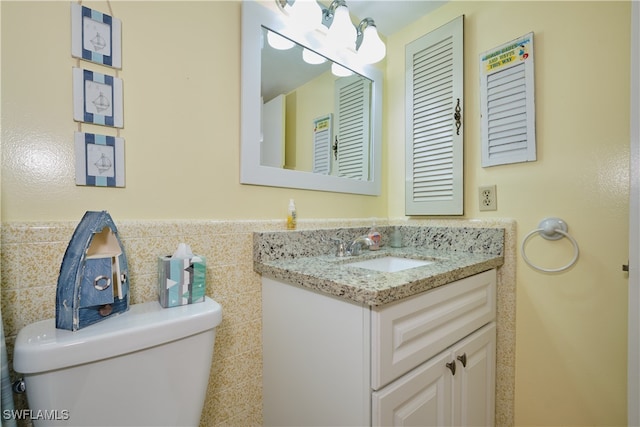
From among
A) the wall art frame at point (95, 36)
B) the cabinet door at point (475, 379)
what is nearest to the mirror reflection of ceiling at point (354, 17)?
the wall art frame at point (95, 36)

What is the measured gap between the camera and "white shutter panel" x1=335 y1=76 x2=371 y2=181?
1.39m

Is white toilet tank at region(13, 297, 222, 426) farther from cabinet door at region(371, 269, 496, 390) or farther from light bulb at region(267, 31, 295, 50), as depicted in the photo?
light bulb at region(267, 31, 295, 50)

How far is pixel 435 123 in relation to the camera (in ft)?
4.52

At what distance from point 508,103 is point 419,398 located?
1.17m

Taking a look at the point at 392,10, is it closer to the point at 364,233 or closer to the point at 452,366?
the point at 364,233

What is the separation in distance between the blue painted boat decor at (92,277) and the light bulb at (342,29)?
1145mm

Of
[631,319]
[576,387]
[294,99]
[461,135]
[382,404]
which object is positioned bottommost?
[576,387]

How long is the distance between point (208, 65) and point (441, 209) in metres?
1.16

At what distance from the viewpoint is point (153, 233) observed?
83 centimetres

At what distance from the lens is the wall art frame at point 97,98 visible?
28.7 inches

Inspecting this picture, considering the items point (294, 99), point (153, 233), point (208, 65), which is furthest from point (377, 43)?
point (153, 233)

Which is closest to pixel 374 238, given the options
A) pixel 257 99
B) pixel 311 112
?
pixel 311 112

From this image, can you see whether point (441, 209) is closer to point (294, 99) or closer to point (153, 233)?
point (294, 99)

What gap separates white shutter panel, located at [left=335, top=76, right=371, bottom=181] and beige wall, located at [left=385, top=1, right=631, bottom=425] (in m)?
0.59
